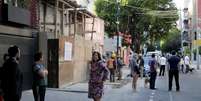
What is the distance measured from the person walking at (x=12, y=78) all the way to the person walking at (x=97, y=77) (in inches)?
113

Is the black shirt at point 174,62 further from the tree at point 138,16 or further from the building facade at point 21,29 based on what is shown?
the tree at point 138,16

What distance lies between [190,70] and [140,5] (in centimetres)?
3021

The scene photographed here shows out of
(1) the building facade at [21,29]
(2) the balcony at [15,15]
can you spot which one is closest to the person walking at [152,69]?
(1) the building facade at [21,29]

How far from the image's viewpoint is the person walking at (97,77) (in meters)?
12.9

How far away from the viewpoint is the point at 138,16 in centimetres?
7450

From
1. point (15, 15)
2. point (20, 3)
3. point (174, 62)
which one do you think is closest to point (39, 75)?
point (15, 15)

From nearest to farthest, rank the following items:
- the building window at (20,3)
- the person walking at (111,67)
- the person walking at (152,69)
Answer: the building window at (20,3), the person walking at (152,69), the person walking at (111,67)

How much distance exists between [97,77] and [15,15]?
7.75 metres

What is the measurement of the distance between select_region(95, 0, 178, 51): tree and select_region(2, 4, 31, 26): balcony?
5038cm

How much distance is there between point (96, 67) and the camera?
13.0 m

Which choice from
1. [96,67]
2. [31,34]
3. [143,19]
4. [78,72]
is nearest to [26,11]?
[31,34]

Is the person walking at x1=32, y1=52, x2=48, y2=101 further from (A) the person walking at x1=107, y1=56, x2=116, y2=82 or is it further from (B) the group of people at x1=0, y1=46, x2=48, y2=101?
(A) the person walking at x1=107, y1=56, x2=116, y2=82

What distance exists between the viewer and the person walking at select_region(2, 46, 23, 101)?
10115mm

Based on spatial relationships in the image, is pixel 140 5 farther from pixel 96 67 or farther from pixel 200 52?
pixel 96 67
